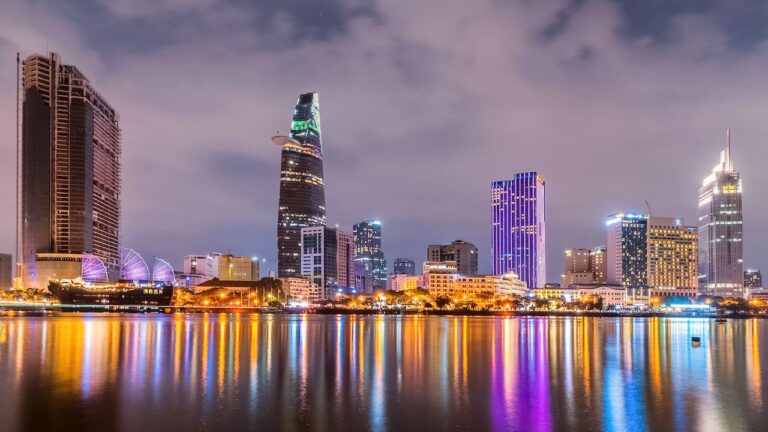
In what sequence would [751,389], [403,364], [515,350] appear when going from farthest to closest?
[515,350] < [403,364] < [751,389]

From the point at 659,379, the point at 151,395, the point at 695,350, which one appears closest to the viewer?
the point at 151,395

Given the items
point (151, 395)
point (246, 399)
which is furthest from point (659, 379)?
point (151, 395)

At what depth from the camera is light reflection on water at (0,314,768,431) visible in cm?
2889

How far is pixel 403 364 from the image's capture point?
49469 mm

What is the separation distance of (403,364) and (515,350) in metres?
18.1

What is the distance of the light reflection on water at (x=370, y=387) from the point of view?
2889 cm

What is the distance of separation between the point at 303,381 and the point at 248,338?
36.8 metres

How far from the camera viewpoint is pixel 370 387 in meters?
38.2

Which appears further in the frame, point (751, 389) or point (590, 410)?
point (751, 389)

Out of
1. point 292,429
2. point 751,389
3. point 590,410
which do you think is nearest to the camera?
point 292,429

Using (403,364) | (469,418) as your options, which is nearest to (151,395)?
(469,418)

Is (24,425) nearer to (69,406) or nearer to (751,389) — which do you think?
(69,406)

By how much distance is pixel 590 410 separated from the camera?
31703mm

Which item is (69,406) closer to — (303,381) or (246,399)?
(246,399)
